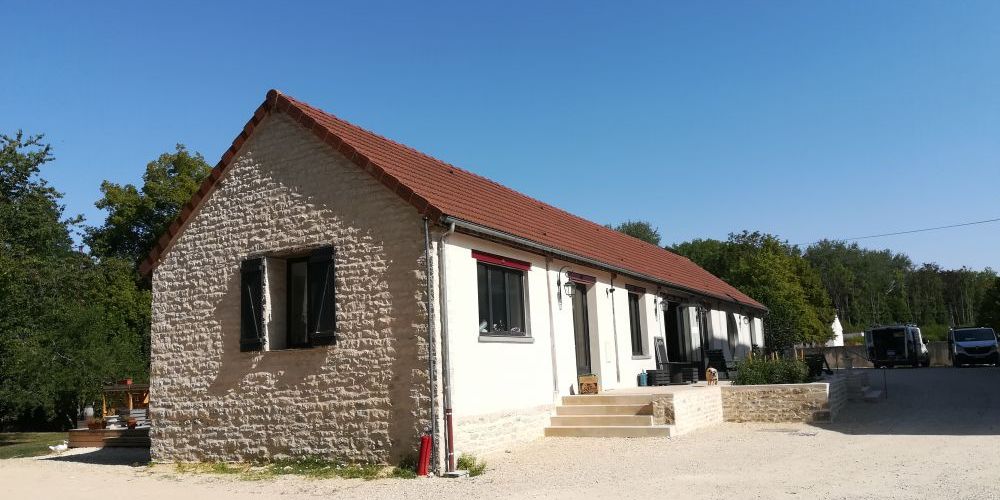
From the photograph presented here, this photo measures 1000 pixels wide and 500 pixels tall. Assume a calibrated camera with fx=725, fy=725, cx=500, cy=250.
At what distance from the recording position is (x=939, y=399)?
17.8 meters

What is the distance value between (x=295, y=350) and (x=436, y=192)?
3.46 meters

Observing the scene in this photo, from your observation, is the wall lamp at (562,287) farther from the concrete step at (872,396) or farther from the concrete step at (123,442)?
the concrete step at (123,442)

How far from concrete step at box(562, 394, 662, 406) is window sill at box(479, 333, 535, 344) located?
155 cm

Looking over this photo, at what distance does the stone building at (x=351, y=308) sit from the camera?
424 inches

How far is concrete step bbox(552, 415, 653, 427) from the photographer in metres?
12.7

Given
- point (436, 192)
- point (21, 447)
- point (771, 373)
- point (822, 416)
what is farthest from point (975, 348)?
point (21, 447)

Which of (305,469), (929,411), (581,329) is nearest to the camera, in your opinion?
(305,469)

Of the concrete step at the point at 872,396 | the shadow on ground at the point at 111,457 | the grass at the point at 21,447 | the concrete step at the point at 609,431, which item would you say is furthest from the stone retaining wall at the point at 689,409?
the grass at the point at 21,447

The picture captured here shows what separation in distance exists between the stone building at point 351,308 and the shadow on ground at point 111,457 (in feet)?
3.93

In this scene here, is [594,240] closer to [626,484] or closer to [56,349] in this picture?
[626,484]

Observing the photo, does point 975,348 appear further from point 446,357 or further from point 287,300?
point 287,300

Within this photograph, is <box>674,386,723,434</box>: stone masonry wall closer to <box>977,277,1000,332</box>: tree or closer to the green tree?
the green tree

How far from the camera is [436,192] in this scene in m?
12.2

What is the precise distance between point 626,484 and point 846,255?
3573 inches
